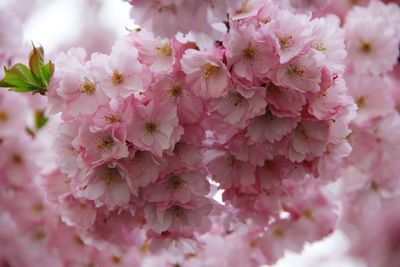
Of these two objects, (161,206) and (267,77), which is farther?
(161,206)

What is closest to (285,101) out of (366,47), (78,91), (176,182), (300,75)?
(300,75)

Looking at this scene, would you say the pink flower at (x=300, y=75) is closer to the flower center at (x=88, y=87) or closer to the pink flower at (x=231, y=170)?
the pink flower at (x=231, y=170)

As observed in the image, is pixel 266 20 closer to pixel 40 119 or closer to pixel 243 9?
pixel 243 9

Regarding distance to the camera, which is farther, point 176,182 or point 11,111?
point 11,111

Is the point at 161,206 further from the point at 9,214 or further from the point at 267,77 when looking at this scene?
the point at 9,214

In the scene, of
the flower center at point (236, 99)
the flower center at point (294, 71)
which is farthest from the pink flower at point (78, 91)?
the flower center at point (294, 71)

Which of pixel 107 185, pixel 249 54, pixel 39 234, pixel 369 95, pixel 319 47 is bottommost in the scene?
pixel 39 234

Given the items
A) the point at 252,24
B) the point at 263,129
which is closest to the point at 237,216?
the point at 263,129
